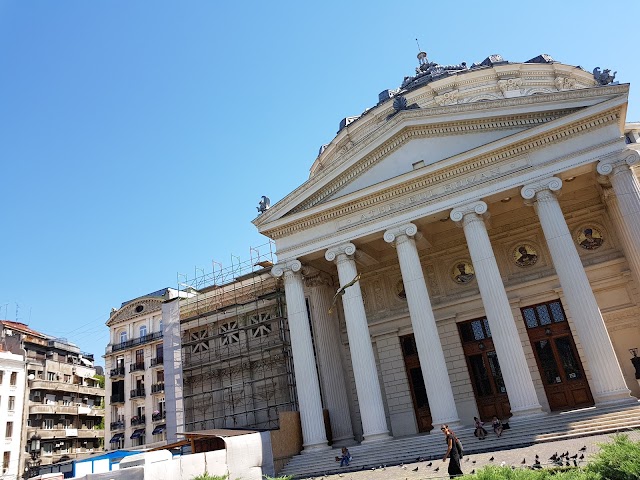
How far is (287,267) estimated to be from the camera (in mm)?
21984

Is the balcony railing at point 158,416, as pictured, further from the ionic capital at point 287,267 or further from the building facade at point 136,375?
the ionic capital at point 287,267

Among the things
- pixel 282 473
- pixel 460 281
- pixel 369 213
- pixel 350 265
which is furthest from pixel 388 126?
pixel 282 473

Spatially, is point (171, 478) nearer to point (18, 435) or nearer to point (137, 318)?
point (137, 318)

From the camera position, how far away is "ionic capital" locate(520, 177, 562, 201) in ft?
58.4

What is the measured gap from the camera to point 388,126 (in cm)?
2066

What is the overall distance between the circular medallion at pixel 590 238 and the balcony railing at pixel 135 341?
91.1 feet

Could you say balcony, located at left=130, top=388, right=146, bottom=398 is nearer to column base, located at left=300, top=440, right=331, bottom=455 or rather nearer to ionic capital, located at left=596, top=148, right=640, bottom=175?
column base, located at left=300, top=440, right=331, bottom=455

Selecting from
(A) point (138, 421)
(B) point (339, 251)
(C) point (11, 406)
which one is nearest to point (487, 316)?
(B) point (339, 251)

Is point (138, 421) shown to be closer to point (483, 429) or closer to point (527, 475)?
point (483, 429)

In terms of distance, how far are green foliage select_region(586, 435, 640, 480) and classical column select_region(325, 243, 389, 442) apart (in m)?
12.0

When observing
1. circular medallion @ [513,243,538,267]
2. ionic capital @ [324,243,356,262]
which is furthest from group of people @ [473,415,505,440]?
circular medallion @ [513,243,538,267]

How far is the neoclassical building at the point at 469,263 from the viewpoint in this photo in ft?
57.0

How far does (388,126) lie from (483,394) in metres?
12.1

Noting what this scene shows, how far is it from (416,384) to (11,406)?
32.5m
